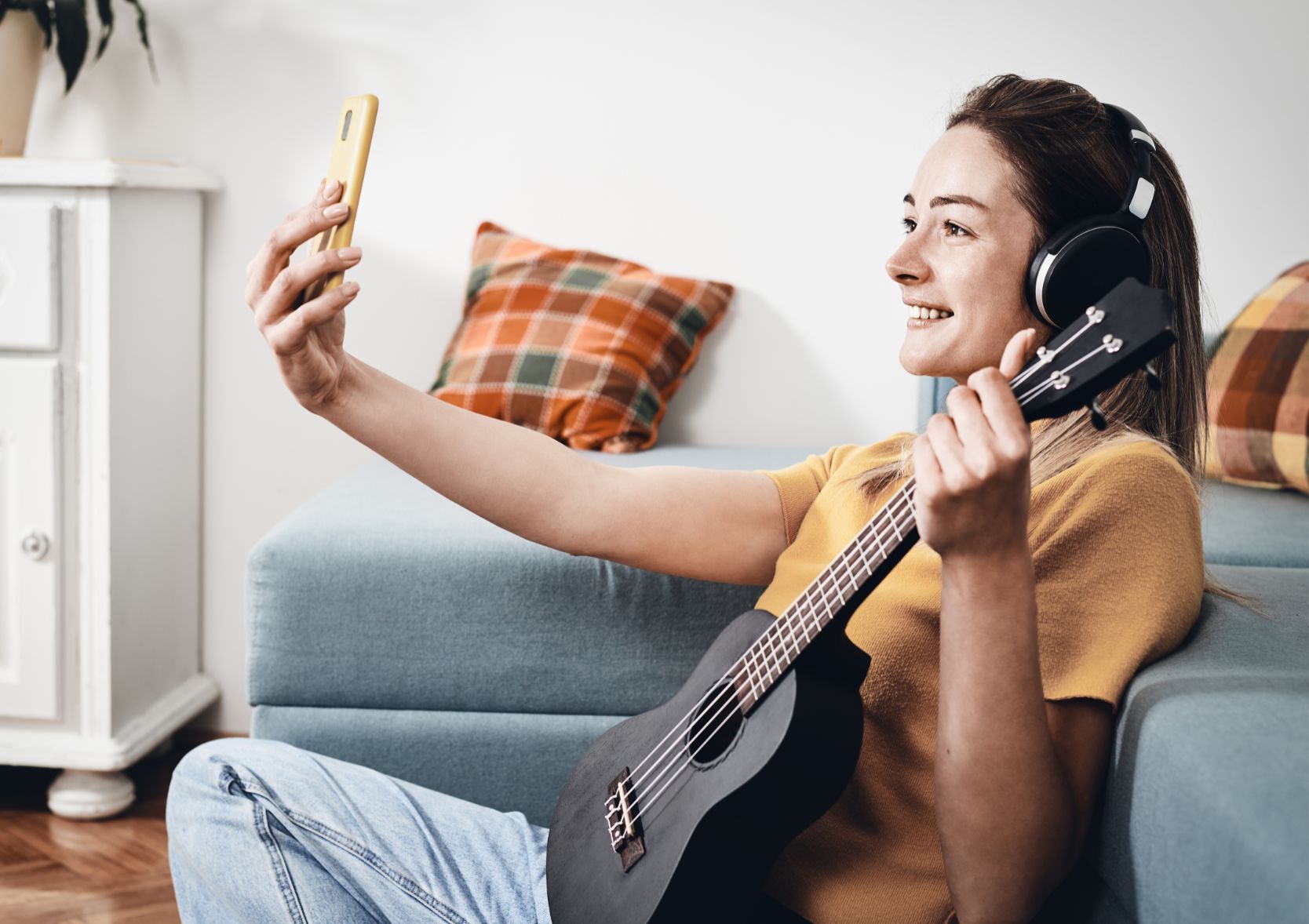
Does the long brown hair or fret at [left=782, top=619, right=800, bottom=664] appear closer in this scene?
fret at [left=782, top=619, right=800, bottom=664]

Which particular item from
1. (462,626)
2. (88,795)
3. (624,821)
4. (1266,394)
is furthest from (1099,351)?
(88,795)

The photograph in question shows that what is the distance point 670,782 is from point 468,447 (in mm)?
338

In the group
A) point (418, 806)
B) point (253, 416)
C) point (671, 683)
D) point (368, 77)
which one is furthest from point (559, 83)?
point (418, 806)

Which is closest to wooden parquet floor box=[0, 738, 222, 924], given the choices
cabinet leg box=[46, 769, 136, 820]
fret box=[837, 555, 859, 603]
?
cabinet leg box=[46, 769, 136, 820]

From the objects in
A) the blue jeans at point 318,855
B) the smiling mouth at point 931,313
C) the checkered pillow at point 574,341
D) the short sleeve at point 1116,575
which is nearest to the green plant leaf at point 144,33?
the checkered pillow at point 574,341

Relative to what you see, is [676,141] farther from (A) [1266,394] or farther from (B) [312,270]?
(B) [312,270]

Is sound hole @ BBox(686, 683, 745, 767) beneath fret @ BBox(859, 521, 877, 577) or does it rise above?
beneath

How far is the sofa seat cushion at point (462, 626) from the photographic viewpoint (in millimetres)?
1298

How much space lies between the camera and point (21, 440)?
5.46 ft

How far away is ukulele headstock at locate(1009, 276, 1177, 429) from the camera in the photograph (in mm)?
597

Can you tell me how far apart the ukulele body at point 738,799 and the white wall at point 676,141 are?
126 centimetres

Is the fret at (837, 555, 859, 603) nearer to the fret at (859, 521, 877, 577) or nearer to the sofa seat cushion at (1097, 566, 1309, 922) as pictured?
the fret at (859, 521, 877, 577)

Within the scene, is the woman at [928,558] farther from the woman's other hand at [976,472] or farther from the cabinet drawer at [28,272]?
the cabinet drawer at [28,272]

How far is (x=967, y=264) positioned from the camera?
905 mm
